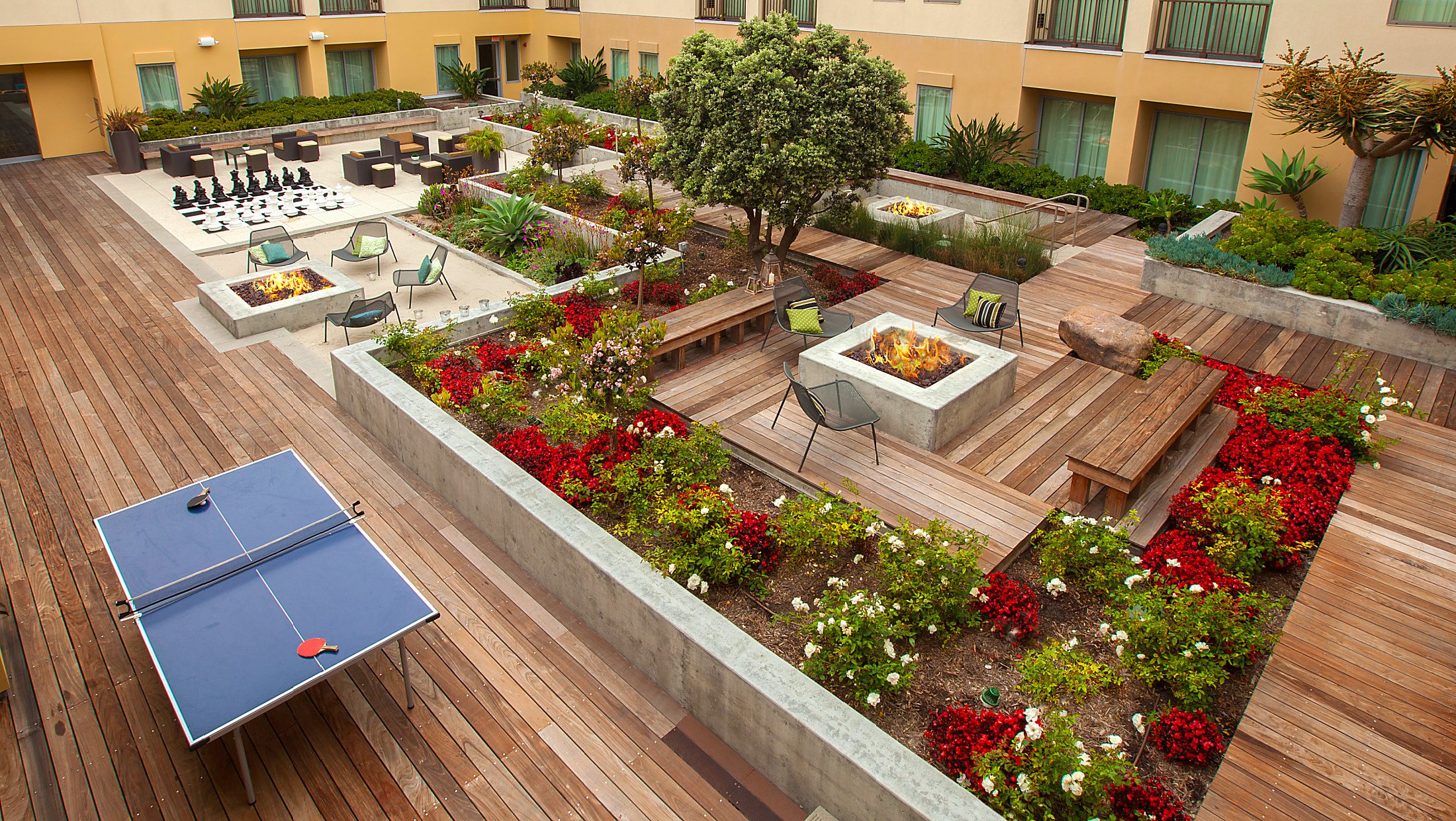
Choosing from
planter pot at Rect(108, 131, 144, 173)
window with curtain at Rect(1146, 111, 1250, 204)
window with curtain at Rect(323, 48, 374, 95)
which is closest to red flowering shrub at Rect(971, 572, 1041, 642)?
window with curtain at Rect(1146, 111, 1250, 204)

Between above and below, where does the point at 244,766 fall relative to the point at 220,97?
below

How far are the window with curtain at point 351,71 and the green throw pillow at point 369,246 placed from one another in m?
13.9

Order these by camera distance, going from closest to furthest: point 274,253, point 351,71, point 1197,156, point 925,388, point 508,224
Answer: point 925,388
point 274,253
point 508,224
point 1197,156
point 351,71

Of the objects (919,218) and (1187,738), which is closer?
(1187,738)

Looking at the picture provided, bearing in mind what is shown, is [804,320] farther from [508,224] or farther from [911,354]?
[508,224]

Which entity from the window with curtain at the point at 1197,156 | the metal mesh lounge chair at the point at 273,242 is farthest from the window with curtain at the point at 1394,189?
the metal mesh lounge chair at the point at 273,242

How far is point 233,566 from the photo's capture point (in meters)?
5.23

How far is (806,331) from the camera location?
916 cm

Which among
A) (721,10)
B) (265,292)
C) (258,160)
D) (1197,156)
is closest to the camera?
(265,292)

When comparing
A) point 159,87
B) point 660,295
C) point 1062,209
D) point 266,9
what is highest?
point 266,9

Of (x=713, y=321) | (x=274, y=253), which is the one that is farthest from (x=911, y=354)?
(x=274, y=253)

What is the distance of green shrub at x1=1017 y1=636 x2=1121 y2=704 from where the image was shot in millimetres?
5203

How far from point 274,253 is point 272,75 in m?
13.6

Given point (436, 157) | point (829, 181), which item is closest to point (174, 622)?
point (829, 181)
